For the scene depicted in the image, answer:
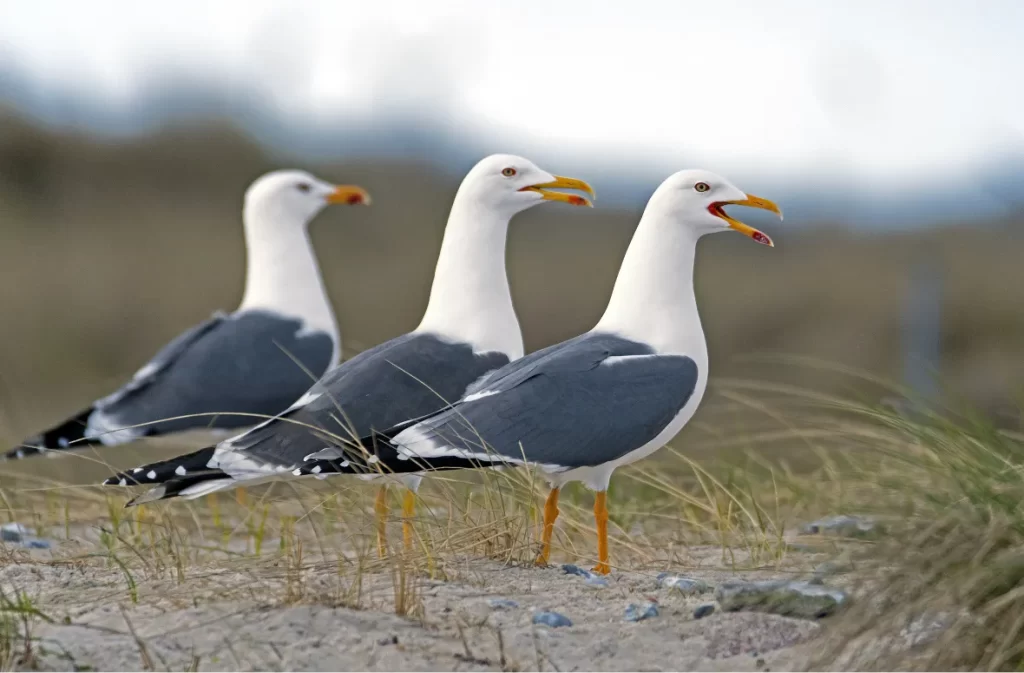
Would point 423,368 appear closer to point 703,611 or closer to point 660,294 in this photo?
point 660,294

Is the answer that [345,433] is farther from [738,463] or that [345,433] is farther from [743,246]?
[743,246]

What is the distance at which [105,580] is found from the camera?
197 inches

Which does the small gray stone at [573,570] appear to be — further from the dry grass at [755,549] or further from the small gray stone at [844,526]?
the small gray stone at [844,526]

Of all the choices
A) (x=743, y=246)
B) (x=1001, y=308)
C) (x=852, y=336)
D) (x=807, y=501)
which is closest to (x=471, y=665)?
(x=807, y=501)

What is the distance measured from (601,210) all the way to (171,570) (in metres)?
22.2

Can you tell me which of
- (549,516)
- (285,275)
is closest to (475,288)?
(549,516)

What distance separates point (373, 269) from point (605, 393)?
16.7 meters

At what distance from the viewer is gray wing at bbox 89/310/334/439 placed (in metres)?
7.54

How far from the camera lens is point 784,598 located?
4.55 metres

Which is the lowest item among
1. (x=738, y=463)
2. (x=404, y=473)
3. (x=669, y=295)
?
(x=738, y=463)

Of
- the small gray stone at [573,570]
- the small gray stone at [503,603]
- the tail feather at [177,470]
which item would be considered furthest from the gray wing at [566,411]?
the tail feather at [177,470]

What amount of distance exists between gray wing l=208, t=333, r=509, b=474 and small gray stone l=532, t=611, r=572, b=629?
116 centimetres

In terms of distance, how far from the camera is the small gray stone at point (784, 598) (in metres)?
4.46

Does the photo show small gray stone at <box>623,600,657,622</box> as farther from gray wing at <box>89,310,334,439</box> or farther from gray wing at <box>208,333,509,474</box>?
gray wing at <box>89,310,334,439</box>
